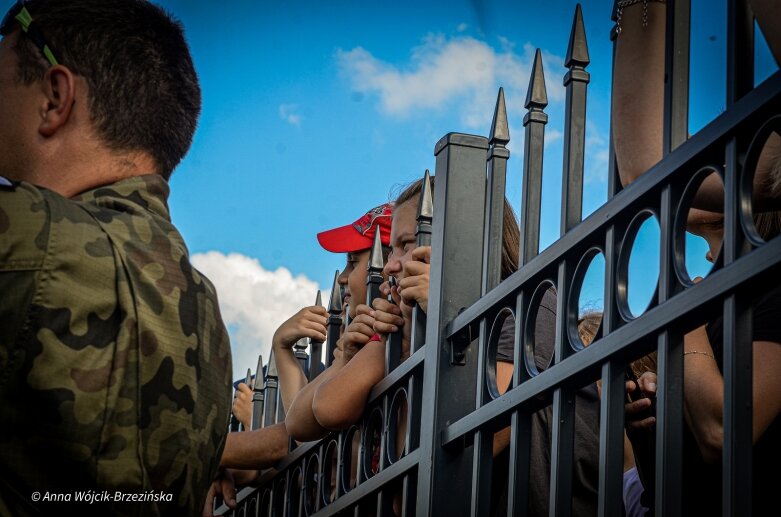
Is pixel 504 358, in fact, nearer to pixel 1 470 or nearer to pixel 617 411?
pixel 617 411

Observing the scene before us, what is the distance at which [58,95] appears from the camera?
2260 mm

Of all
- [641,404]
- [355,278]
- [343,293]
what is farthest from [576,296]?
[355,278]

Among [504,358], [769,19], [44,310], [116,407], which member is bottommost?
[116,407]

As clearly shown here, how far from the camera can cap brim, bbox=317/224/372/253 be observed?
4898 millimetres

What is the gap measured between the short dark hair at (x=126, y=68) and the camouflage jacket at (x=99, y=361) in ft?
1.01

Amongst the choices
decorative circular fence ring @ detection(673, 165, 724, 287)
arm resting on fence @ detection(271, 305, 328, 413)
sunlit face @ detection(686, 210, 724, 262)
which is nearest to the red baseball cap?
arm resting on fence @ detection(271, 305, 328, 413)

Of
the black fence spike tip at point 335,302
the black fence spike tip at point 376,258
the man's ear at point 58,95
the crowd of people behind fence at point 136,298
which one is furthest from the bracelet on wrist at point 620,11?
the black fence spike tip at point 335,302

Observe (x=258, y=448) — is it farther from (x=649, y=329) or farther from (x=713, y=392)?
(x=649, y=329)

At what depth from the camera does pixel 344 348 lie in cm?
367

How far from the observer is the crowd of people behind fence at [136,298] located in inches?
68.8

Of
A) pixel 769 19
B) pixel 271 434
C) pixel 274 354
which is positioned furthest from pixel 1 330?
pixel 274 354

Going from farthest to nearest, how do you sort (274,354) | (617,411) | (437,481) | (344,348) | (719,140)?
(274,354), (344,348), (437,481), (617,411), (719,140)

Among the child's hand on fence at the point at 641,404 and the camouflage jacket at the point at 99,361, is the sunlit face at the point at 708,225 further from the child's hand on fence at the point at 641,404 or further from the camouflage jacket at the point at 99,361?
the camouflage jacket at the point at 99,361

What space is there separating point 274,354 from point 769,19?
316 centimetres
